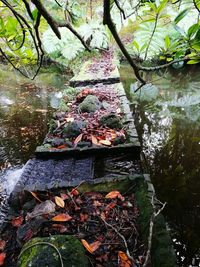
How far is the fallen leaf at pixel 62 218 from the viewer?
6.51ft

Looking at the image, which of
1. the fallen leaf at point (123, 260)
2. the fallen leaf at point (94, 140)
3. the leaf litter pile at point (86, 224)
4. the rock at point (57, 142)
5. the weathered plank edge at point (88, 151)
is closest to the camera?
the fallen leaf at point (123, 260)

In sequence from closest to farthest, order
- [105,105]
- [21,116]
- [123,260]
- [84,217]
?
[123,260], [84,217], [105,105], [21,116]

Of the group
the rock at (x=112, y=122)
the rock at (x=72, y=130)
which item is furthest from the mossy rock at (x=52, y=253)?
the rock at (x=112, y=122)

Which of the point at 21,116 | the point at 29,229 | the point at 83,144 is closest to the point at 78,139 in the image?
the point at 83,144

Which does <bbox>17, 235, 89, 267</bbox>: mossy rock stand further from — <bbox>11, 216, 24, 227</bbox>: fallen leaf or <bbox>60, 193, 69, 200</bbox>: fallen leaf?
<bbox>60, 193, 69, 200</bbox>: fallen leaf

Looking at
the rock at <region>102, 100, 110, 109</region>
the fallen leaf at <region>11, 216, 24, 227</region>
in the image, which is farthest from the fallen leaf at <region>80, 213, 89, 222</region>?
the rock at <region>102, 100, 110, 109</region>

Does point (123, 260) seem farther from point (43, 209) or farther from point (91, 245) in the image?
point (43, 209)

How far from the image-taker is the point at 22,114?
565cm

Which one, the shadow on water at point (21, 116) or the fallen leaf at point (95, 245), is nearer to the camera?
the fallen leaf at point (95, 245)

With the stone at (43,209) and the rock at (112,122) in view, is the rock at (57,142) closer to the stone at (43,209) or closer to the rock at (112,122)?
the rock at (112,122)

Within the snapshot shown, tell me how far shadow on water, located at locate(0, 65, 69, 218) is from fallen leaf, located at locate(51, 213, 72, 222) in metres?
1.31

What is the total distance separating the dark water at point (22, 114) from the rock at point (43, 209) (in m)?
1.30

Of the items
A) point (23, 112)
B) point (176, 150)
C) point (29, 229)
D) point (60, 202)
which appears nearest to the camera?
point (29, 229)

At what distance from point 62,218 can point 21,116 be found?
12.9 ft
